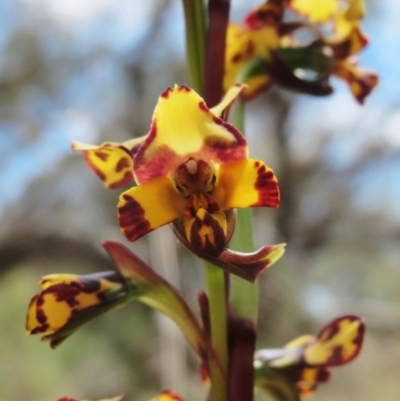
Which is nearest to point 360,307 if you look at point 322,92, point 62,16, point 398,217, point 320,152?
point 398,217

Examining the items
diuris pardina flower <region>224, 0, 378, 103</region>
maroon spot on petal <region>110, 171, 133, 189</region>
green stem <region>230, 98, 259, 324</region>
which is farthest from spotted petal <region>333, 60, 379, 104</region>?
maroon spot on petal <region>110, 171, 133, 189</region>

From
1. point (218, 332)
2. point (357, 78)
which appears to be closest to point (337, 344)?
point (218, 332)

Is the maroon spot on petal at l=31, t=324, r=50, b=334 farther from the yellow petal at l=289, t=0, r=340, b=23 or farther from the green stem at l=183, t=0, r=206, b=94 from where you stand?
the yellow petal at l=289, t=0, r=340, b=23

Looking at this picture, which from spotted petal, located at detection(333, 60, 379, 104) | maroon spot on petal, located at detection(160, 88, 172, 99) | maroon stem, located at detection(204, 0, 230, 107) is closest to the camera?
maroon spot on petal, located at detection(160, 88, 172, 99)

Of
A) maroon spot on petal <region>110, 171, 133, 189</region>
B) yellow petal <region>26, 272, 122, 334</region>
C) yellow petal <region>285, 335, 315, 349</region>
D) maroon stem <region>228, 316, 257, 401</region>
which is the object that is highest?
maroon spot on petal <region>110, 171, 133, 189</region>

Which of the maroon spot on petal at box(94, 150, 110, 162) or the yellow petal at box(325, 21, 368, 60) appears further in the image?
the yellow petal at box(325, 21, 368, 60)

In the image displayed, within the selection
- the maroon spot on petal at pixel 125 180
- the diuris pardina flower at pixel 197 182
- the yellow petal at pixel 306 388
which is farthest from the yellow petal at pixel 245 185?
the yellow petal at pixel 306 388

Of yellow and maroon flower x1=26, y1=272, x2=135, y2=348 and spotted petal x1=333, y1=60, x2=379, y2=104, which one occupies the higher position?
spotted petal x1=333, y1=60, x2=379, y2=104
